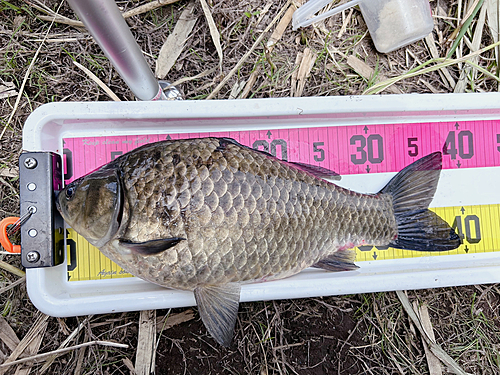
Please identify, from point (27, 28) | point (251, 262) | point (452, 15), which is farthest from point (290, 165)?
point (27, 28)

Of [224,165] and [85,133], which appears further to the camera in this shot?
[85,133]

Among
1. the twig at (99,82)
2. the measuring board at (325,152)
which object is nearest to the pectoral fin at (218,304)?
the measuring board at (325,152)

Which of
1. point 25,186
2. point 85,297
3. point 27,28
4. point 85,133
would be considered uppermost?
point 27,28

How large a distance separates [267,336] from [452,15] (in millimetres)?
2470

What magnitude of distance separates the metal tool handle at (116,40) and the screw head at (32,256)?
0.94m

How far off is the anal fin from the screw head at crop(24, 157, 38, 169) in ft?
4.84

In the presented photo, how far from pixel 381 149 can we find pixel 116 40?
5.07 ft

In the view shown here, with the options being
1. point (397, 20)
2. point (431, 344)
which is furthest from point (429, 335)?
point (397, 20)

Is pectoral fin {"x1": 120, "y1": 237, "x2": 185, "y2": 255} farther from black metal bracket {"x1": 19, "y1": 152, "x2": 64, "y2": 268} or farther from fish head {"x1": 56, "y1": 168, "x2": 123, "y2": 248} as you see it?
black metal bracket {"x1": 19, "y1": 152, "x2": 64, "y2": 268}

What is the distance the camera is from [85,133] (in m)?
1.95

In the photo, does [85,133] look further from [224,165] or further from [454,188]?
[454,188]

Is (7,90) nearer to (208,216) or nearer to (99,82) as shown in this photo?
(99,82)

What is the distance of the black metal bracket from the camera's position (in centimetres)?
161

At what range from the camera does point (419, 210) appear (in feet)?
Result: 6.16
